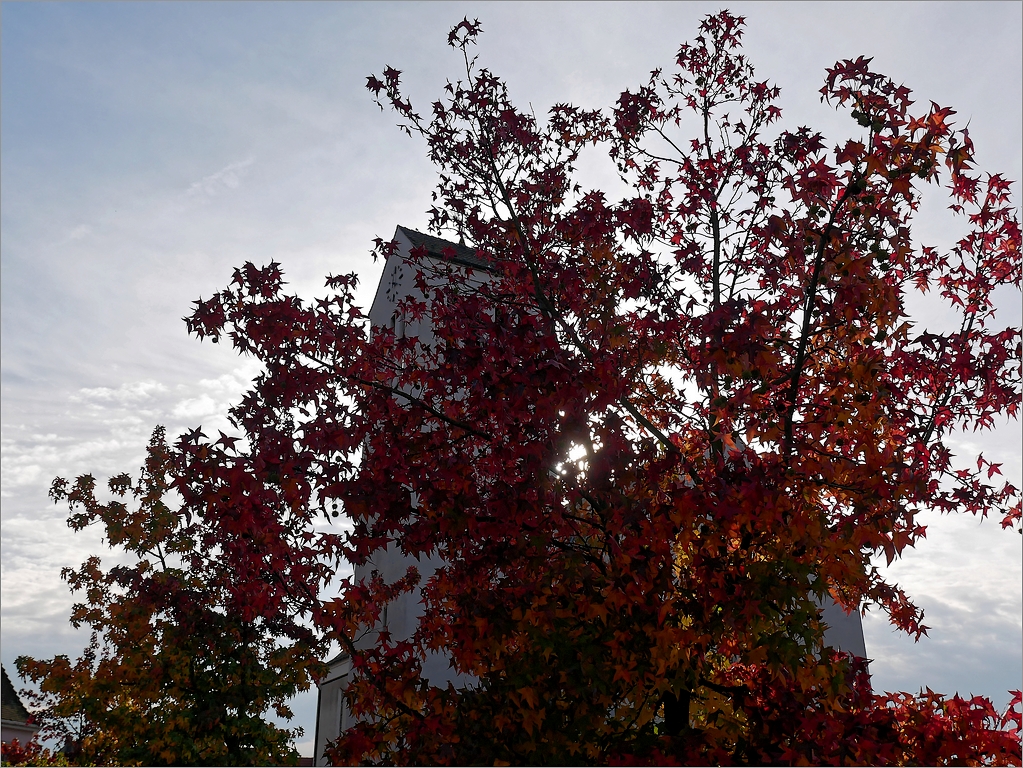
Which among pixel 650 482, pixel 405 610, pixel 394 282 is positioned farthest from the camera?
pixel 405 610

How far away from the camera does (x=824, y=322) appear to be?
7.17 metres

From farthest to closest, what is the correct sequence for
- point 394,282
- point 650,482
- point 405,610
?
point 405,610, point 394,282, point 650,482

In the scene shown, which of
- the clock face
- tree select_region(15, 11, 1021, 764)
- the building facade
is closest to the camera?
tree select_region(15, 11, 1021, 764)

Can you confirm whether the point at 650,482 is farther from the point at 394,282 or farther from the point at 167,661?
the point at 167,661

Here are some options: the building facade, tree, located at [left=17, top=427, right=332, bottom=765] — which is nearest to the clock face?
the building facade

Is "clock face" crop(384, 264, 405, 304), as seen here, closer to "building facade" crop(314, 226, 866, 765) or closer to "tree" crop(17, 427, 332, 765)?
"building facade" crop(314, 226, 866, 765)

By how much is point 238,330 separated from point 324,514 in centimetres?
193

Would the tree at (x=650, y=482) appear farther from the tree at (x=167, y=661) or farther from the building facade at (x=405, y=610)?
the tree at (x=167, y=661)

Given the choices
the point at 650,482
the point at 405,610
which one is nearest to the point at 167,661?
the point at 405,610

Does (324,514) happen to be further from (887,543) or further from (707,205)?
(707,205)

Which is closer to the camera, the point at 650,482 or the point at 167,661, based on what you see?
the point at 650,482

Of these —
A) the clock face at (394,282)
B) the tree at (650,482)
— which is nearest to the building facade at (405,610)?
the clock face at (394,282)

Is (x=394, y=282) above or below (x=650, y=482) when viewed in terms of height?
above

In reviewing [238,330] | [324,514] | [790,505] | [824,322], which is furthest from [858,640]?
[238,330]
